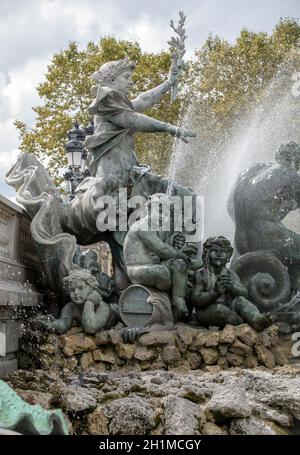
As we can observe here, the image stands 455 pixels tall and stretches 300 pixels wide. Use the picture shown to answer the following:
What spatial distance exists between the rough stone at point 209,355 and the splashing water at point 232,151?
2.99 m

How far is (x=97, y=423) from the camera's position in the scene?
5102 millimetres

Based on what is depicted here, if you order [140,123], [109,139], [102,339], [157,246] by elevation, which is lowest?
[102,339]

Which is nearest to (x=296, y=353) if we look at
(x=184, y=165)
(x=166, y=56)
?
(x=184, y=165)

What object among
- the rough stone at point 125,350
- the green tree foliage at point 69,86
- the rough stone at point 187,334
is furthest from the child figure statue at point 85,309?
the green tree foliage at point 69,86

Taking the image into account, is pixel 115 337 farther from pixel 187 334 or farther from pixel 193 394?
pixel 193 394

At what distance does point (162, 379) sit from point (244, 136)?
7.39 meters

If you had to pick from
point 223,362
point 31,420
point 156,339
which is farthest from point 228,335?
point 31,420

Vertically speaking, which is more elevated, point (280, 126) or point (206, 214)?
point (280, 126)

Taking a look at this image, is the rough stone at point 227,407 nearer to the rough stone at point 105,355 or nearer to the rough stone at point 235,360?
the rough stone at point 235,360

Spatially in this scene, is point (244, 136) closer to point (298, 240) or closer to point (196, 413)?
point (298, 240)

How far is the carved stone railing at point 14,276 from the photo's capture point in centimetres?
688

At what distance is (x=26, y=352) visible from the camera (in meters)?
7.41


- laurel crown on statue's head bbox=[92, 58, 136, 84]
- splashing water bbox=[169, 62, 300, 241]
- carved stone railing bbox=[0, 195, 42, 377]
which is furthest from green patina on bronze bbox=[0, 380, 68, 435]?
splashing water bbox=[169, 62, 300, 241]

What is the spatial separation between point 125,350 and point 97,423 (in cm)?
231
